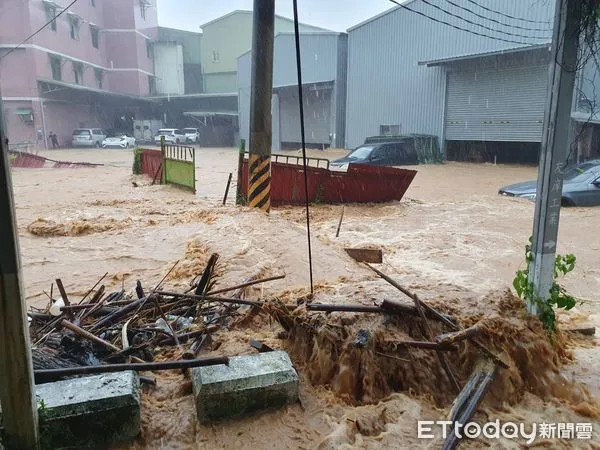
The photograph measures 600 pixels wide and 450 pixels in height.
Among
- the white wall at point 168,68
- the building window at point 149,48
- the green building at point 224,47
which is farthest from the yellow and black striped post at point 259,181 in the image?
the white wall at point 168,68

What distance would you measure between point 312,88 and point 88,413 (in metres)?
31.6

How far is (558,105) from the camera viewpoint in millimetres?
3357

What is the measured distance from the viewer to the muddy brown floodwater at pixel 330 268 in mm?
2723

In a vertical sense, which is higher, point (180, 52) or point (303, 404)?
point (180, 52)

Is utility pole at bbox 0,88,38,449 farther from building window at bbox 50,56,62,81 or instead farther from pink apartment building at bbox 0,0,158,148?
building window at bbox 50,56,62,81

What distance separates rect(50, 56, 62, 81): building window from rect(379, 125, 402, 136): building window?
84.8 ft

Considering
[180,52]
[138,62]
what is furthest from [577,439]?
[180,52]

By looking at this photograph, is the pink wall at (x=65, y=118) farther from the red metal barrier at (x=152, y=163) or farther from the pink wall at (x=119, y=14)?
the red metal barrier at (x=152, y=163)

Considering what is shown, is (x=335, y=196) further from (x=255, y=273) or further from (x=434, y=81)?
(x=434, y=81)

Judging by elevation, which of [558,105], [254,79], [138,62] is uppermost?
[138,62]

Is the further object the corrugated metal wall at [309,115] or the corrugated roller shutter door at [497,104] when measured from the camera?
the corrugated metal wall at [309,115]

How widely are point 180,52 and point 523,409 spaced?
55.2 m

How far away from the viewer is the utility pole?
6.48 feet

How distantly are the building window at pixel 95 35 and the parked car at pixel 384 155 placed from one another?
108ft
